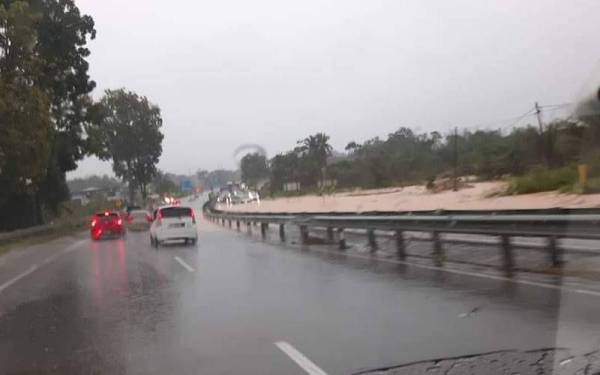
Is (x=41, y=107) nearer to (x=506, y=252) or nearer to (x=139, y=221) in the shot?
(x=139, y=221)

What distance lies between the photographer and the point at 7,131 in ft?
112

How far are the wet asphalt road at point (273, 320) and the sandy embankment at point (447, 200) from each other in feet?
42.7

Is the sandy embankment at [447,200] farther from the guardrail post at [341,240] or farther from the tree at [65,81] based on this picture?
the tree at [65,81]

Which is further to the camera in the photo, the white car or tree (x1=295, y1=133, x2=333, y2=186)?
tree (x1=295, y1=133, x2=333, y2=186)

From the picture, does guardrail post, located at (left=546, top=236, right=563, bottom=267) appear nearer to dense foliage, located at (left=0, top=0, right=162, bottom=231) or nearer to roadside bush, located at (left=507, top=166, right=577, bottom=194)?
roadside bush, located at (left=507, top=166, right=577, bottom=194)

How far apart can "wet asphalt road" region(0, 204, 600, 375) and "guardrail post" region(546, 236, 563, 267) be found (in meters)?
1.68

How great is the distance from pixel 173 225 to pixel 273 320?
62.5 ft

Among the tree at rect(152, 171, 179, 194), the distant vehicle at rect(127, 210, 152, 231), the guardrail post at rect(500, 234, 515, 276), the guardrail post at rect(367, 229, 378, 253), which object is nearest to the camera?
the guardrail post at rect(500, 234, 515, 276)

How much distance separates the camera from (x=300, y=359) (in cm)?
773

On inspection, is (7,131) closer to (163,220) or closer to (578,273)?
(163,220)

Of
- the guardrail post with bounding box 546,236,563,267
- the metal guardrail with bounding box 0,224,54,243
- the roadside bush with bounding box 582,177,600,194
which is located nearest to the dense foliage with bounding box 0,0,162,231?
the metal guardrail with bounding box 0,224,54,243

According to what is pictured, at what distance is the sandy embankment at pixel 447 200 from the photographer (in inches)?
1150

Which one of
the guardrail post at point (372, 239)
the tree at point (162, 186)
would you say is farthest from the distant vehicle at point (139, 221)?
the tree at point (162, 186)

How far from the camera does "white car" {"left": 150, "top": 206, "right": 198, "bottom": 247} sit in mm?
28547
